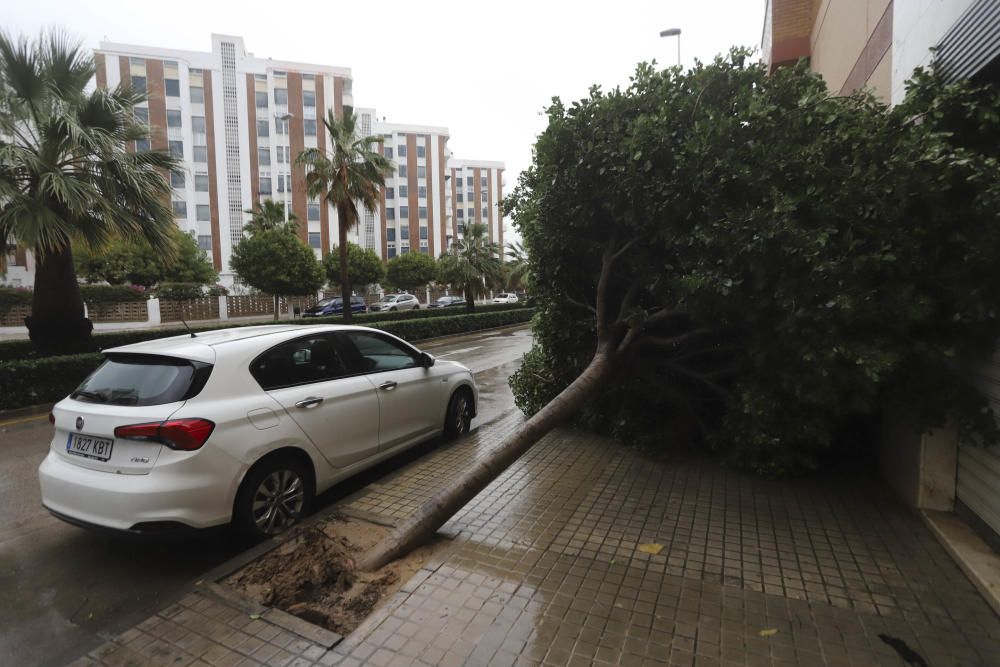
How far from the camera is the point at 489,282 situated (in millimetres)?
30609

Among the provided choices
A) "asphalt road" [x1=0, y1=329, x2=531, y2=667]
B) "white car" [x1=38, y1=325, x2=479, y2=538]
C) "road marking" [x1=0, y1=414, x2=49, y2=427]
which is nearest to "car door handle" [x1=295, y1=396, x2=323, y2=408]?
"white car" [x1=38, y1=325, x2=479, y2=538]

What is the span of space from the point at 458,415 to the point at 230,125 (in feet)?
186

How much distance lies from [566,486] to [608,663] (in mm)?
2266

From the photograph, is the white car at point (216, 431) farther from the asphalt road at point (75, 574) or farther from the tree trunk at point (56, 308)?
the tree trunk at point (56, 308)

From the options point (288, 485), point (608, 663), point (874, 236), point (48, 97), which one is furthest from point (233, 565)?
point (48, 97)

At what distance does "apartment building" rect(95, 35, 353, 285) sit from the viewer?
163ft

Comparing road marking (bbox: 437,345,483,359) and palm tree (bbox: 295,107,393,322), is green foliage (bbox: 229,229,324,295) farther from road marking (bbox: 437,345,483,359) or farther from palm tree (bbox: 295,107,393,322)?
road marking (bbox: 437,345,483,359)

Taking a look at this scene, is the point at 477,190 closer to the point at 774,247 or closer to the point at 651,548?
the point at 774,247

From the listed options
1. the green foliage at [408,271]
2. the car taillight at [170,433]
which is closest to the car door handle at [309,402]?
the car taillight at [170,433]

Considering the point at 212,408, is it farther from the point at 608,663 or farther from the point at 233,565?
the point at 608,663

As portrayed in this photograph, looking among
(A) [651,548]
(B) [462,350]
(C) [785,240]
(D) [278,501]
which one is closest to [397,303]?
(B) [462,350]

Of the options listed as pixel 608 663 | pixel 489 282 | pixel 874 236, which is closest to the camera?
pixel 608 663

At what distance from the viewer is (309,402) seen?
13.7 ft

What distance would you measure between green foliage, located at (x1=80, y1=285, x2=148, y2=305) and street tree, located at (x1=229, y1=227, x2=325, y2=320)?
6104mm
